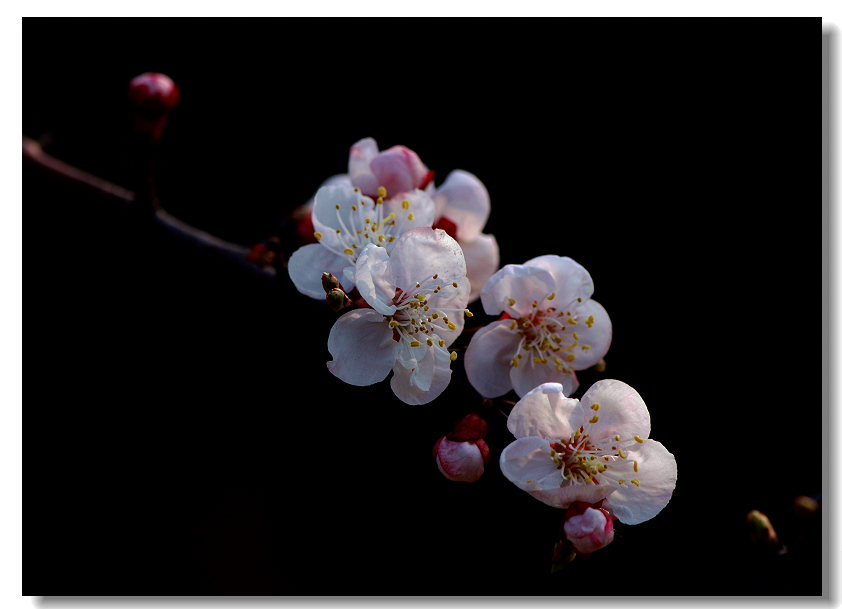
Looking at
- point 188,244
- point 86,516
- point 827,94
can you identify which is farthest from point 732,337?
point 86,516

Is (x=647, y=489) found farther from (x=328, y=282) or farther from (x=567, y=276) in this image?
(x=328, y=282)

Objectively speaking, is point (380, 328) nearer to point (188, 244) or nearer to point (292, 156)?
point (188, 244)

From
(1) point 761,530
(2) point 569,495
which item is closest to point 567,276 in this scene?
(2) point 569,495

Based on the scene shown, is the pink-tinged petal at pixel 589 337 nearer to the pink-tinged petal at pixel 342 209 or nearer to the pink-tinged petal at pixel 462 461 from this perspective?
the pink-tinged petal at pixel 462 461

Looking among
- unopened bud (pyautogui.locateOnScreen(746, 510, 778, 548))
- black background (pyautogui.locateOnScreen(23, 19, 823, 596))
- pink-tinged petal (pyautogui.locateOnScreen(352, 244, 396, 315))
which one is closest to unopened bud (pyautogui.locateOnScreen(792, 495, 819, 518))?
unopened bud (pyautogui.locateOnScreen(746, 510, 778, 548))

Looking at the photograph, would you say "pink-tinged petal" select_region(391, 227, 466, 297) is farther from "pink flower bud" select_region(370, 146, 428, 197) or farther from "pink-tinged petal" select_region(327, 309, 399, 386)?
"pink flower bud" select_region(370, 146, 428, 197)

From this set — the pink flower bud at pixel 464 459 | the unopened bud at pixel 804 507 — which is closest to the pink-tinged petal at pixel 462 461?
the pink flower bud at pixel 464 459
